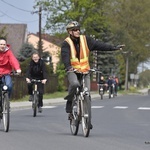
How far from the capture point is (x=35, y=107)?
1831cm

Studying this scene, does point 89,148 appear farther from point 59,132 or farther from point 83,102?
point 59,132

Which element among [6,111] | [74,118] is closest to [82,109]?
[74,118]

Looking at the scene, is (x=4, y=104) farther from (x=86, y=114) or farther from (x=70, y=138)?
(x=86, y=114)

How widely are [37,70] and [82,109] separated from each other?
6751 mm

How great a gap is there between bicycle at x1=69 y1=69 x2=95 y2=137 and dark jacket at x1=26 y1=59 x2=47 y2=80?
6.17 meters

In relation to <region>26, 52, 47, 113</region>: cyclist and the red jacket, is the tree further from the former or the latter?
the red jacket

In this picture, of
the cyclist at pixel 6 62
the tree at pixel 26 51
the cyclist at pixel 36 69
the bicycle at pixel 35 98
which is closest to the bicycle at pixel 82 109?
the cyclist at pixel 6 62

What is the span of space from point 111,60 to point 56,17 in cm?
1712

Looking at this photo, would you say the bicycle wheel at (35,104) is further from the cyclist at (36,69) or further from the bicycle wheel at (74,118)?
the bicycle wheel at (74,118)

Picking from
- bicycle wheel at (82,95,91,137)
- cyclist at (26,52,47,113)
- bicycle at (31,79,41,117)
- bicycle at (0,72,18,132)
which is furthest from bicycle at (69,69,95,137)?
bicycle at (31,79,41,117)

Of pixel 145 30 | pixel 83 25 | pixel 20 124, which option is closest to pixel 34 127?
pixel 20 124

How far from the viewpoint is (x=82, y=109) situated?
37.4 feet

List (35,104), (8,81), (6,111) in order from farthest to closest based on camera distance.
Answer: (35,104) → (8,81) → (6,111)

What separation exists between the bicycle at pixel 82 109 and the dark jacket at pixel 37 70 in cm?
617
